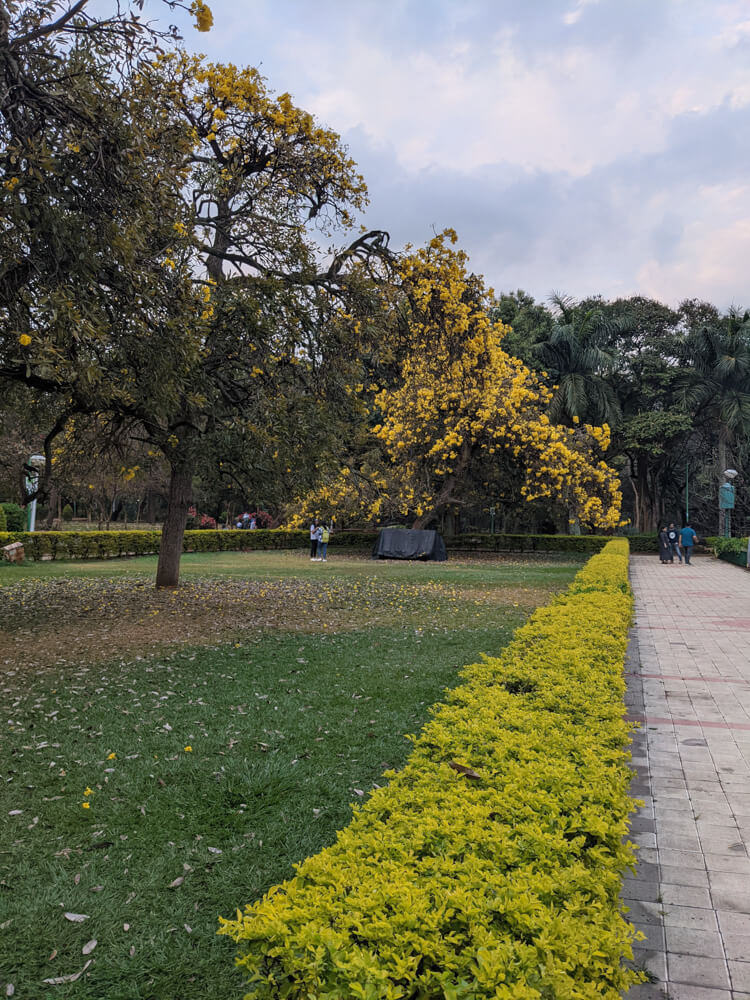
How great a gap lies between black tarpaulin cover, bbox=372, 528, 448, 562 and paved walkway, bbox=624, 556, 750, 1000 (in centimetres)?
1448

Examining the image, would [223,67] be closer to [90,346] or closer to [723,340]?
[90,346]

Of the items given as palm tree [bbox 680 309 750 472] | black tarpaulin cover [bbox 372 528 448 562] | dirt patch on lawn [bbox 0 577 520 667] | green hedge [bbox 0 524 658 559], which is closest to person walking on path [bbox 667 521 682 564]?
green hedge [bbox 0 524 658 559]

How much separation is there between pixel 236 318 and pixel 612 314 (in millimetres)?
31499

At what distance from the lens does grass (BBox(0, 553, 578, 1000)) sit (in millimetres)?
2365

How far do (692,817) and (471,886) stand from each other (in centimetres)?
234

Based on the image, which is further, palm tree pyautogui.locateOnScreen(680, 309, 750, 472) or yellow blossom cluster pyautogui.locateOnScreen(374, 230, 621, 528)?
palm tree pyautogui.locateOnScreen(680, 309, 750, 472)

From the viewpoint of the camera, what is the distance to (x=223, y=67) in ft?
30.3

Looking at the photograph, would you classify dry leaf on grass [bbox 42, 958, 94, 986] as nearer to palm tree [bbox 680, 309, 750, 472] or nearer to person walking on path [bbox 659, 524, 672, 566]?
person walking on path [bbox 659, 524, 672, 566]

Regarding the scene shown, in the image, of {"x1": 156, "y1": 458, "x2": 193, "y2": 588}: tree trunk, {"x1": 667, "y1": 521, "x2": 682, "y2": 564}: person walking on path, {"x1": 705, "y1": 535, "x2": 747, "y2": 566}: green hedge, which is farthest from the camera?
{"x1": 667, "y1": 521, "x2": 682, "y2": 564}: person walking on path

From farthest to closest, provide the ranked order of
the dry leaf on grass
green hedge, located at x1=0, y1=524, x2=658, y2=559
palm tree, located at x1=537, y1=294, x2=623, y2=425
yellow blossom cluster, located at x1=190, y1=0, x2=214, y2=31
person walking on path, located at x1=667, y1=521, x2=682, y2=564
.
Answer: palm tree, located at x1=537, y1=294, x2=623, y2=425
person walking on path, located at x1=667, y1=521, x2=682, y2=564
green hedge, located at x1=0, y1=524, x2=658, y2=559
yellow blossom cluster, located at x1=190, y1=0, x2=214, y2=31
the dry leaf on grass

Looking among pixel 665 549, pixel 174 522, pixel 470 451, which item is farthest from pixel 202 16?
pixel 665 549

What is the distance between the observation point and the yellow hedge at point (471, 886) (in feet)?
4.69

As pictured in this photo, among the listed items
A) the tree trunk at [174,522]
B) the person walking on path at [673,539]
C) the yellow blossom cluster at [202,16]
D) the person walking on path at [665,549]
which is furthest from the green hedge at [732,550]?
the yellow blossom cluster at [202,16]

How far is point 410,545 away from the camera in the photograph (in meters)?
22.9
